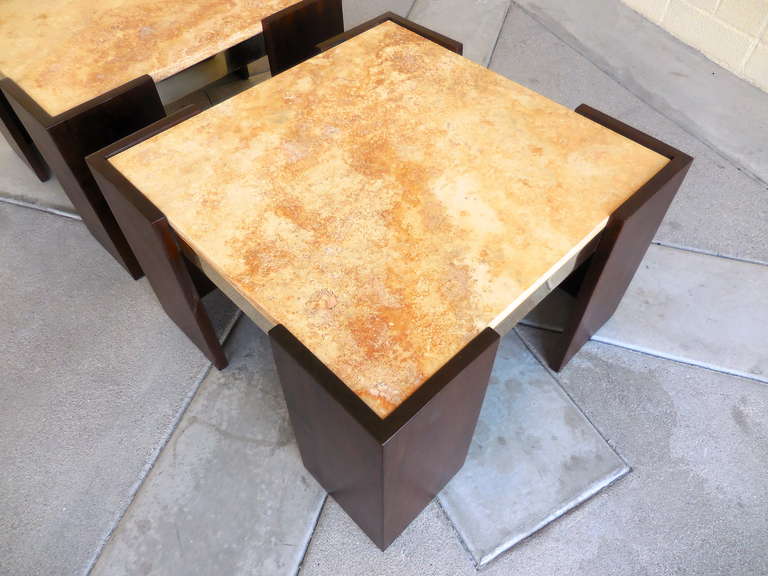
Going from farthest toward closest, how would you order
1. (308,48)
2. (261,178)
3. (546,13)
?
(546,13) < (308,48) < (261,178)

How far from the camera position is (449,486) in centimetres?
120

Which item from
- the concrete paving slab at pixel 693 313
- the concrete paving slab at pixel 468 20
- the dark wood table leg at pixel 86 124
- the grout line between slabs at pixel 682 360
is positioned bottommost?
the grout line between slabs at pixel 682 360

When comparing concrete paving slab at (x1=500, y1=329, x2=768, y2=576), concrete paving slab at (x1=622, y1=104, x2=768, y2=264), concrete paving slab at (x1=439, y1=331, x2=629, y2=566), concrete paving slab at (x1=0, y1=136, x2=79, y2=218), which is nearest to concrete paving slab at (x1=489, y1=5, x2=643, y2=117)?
concrete paving slab at (x1=622, y1=104, x2=768, y2=264)

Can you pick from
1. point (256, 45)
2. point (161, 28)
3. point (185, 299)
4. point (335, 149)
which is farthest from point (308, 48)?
point (185, 299)

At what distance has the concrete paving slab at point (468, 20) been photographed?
7.59 ft

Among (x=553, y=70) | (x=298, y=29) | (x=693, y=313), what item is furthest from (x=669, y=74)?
(x=298, y=29)

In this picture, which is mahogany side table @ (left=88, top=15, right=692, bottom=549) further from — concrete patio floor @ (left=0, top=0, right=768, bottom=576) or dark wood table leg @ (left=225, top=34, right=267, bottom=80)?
dark wood table leg @ (left=225, top=34, right=267, bottom=80)

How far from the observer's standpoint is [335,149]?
3.82ft

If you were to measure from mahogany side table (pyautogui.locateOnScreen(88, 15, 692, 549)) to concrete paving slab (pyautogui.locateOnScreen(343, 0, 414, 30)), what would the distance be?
122cm

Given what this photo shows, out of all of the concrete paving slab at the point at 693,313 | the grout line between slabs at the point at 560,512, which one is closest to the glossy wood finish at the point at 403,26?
the concrete paving slab at the point at 693,313

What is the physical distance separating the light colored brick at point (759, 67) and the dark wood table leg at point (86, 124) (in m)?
2.19

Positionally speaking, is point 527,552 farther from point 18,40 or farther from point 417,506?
point 18,40

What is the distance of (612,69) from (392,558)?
2.05m

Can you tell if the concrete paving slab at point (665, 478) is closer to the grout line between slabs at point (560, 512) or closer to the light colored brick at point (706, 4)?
the grout line between slabs at point (560, 512)
